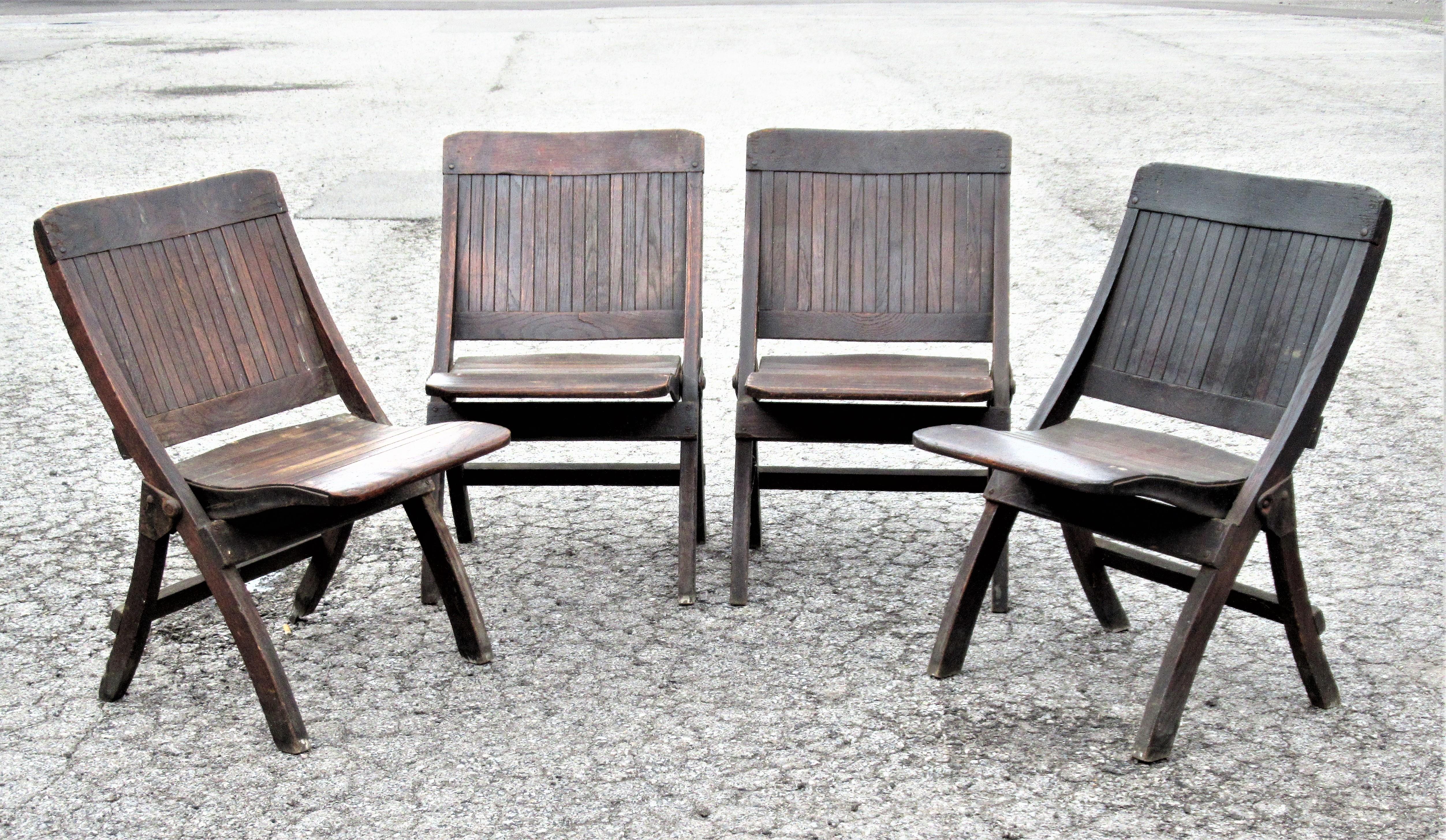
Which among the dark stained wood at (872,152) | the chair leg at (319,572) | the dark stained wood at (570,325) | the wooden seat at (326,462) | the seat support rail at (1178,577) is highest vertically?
the dark stained wood at (872,152)

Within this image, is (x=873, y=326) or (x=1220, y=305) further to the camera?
(x=873, y=326)

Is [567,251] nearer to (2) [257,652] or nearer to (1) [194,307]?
(1) [194,307]

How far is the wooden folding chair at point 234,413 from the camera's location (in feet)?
10.6

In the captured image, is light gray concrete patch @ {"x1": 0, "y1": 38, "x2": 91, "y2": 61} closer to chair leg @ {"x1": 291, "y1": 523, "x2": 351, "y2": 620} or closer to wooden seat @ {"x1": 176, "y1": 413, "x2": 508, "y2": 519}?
chair leg @ {"x1": 291, "y1": 523, "x2": 351, "y2": 620}

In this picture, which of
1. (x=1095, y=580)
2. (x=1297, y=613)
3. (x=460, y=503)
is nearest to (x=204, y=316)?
(x=460, y=503)

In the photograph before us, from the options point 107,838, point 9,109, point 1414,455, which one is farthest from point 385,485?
point 9,109

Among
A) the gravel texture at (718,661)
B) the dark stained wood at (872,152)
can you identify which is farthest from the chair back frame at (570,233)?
the gravel texture at (718,661)

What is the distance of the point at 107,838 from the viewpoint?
9.46 feet

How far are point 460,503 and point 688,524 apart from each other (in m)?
0.75

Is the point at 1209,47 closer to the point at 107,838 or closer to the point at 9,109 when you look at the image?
the point at 9,109

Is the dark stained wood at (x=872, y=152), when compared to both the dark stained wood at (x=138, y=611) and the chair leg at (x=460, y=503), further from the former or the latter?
the dark stained wood at (x=138, y=611)

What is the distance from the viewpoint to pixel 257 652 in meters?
3.20

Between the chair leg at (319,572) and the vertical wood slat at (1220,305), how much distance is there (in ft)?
6.65

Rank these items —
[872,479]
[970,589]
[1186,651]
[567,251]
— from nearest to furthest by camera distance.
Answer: [1186,651], [970,589], [872,479], [567,251]
